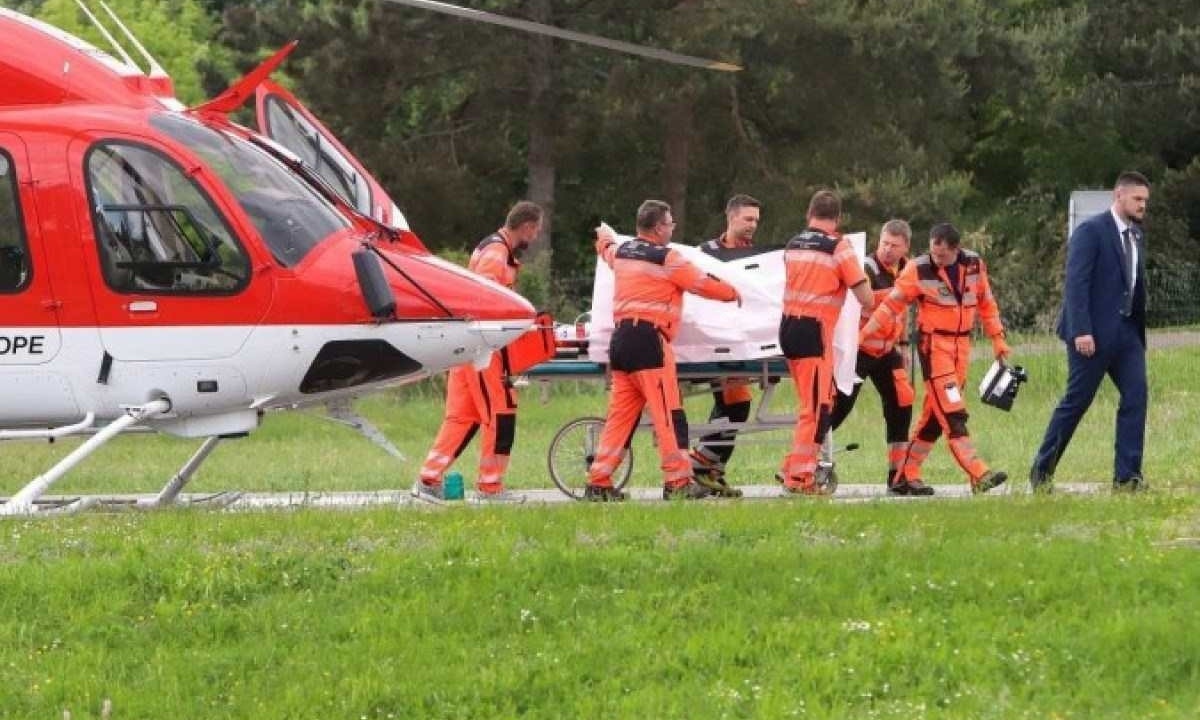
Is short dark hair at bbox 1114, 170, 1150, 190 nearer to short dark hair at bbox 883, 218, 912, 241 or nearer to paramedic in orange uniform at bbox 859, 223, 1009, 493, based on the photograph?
paramedic in orange uniform at bbox 859, 223, 1009, 493

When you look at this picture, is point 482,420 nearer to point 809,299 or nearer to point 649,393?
point 649,393

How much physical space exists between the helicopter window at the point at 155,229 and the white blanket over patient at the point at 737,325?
2.77 meters

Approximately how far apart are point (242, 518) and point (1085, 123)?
117 feet

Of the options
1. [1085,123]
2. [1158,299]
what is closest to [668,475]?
[1158,299]

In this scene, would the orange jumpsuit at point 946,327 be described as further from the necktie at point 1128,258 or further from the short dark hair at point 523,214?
the short dark hair at point 523,214

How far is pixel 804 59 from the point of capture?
38469 millimetres

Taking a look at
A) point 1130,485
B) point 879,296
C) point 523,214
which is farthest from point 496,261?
point 1130,485

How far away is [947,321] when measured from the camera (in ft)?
48.5

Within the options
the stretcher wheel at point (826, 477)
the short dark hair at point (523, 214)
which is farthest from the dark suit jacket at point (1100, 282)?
the short dark hair at point (523, 214)

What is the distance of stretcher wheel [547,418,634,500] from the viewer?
15.7 metres

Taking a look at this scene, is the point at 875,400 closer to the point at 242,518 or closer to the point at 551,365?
the point at 551,365

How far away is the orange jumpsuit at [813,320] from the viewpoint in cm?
1429

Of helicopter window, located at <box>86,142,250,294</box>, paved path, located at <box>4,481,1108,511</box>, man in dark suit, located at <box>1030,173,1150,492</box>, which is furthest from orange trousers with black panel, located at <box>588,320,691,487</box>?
helicopter window, located at <box>86,142,250,294</box>

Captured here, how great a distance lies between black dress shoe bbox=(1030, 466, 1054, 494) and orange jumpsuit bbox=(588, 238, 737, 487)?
2211 millimetres
